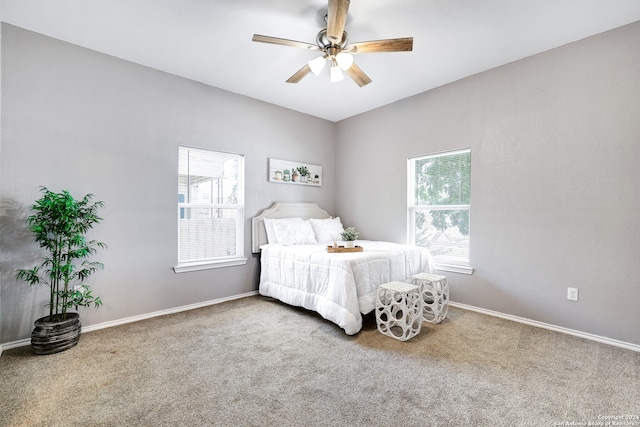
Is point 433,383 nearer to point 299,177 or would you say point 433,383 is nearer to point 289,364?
point 289,364

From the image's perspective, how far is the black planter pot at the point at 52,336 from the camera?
2301mm

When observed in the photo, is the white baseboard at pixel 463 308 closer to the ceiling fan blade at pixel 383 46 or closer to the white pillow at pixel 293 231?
the white pillow at pixel 293 231

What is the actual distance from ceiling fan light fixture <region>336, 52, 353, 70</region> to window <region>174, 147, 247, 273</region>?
6.60ft

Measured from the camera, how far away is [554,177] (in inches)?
112

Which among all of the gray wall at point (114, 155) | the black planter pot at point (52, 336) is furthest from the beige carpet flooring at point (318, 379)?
the gray wall at point (114, 155)

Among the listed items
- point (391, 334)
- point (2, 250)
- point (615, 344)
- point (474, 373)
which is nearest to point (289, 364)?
point (391, 334)

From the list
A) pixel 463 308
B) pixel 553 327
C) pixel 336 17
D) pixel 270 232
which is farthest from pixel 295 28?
pixel 553 327

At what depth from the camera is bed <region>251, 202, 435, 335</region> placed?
8.99 ft

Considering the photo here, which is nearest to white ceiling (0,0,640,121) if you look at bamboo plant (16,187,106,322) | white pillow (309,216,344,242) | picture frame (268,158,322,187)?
picture frame (268,158,322,187)

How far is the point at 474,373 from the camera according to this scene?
204 centimetres

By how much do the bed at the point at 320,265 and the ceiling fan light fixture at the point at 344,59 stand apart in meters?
1.72

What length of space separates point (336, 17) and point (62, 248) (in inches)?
116

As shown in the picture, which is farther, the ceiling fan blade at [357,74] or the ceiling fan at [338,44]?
the ceiling fan blade at [357,74]

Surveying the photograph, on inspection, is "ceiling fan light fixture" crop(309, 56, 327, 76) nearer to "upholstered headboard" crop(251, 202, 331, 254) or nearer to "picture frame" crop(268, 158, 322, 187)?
"picture frame" crop(268, 158, 322, 187)
